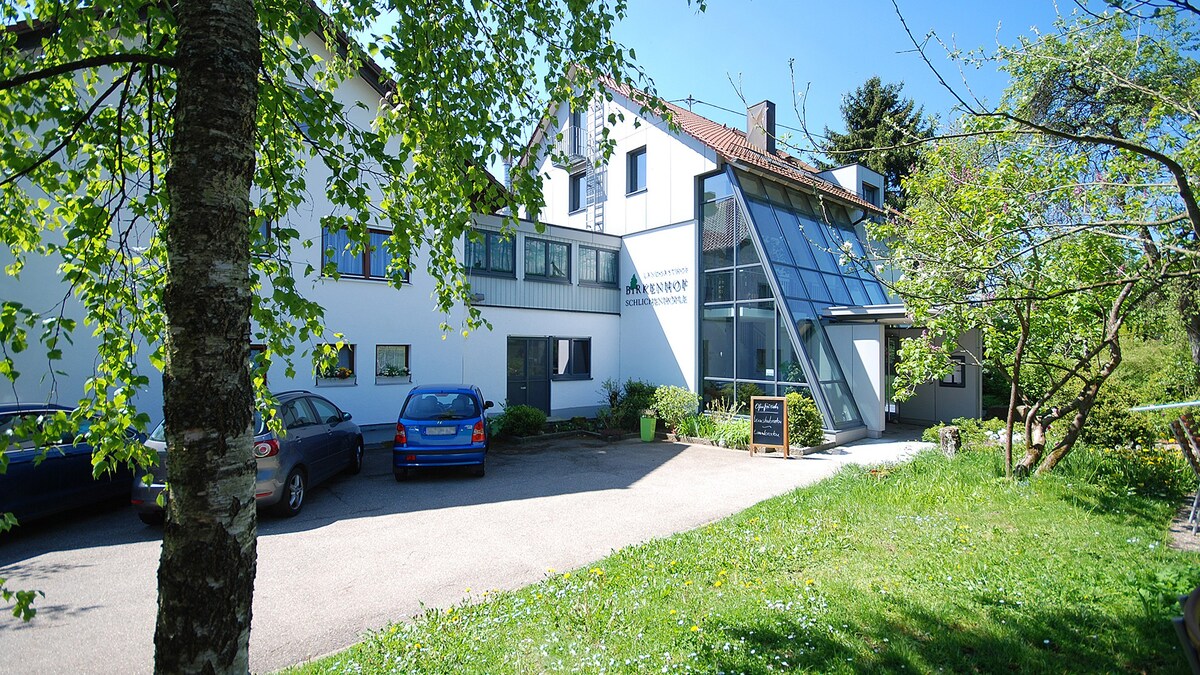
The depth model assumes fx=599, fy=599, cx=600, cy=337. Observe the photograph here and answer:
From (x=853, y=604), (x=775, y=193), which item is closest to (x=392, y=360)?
(x=775, y=193)

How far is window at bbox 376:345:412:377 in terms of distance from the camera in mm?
13930

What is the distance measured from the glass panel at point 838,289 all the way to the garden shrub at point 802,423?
401 cm

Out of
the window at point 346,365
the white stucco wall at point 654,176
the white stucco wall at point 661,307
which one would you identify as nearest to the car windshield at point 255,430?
the window at point 346,365

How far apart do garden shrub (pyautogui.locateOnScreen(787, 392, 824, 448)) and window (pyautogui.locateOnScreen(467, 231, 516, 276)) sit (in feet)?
26.6

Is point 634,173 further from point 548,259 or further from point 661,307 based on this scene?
point 661,307

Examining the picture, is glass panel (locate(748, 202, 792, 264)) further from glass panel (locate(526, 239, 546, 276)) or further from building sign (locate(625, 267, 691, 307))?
glass panel (locate(526, 239, 546, 276))

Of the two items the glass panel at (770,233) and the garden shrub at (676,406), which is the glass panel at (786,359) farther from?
the garden shrub at (676,406)

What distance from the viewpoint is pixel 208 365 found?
1.94 meters

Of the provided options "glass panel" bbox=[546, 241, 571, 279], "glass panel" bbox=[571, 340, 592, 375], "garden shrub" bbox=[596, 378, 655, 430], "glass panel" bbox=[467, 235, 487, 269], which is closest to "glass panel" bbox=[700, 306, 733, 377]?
"garden shrub" bbox=[596, 378, 655, 430]

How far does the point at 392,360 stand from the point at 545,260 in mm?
5211

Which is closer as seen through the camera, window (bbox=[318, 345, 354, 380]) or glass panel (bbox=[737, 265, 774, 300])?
window (bbox=[318, 345, 354, 380])

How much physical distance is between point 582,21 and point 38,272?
38.5 feet

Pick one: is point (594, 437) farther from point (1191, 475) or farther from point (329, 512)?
point (1191, 475)

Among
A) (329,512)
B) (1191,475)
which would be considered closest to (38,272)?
(329,512)
